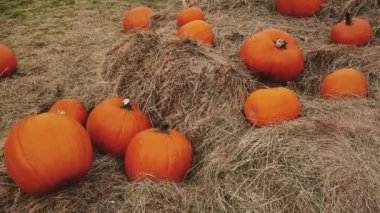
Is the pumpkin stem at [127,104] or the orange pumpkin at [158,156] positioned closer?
the orange pumpkin at [158,156]

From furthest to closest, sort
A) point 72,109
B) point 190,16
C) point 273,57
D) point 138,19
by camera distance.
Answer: point 138,19 < point 190,16 < point 273,57 < point 72,109

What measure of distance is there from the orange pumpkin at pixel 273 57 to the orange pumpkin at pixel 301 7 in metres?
1.74

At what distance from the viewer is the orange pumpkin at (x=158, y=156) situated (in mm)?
3502

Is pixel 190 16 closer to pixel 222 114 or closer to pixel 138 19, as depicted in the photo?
pixel 138 19

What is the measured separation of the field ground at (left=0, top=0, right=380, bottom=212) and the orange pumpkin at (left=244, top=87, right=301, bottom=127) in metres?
0.11

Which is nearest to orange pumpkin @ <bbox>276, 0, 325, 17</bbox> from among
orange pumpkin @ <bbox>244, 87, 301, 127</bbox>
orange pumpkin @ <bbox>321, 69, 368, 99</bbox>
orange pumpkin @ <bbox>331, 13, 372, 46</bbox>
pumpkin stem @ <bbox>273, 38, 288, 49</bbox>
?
Answer: orange pumpkin @ <bbox>331, 13, 372, 46</bbox>

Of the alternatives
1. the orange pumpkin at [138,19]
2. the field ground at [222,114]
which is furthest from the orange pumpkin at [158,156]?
the orange pumpkin at [138,19]

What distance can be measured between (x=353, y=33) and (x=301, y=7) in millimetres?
1058

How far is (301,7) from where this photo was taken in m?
6.22

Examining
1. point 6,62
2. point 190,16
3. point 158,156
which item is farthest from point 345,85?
point 6,62

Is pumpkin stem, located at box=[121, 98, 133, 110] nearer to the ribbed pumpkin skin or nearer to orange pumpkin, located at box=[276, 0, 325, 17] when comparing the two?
the ribbed pumpkin skin

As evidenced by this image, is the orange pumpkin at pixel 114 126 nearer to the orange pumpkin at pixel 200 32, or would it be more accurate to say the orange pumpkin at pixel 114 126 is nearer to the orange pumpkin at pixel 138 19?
the orange pumpkin at pixel 200 32

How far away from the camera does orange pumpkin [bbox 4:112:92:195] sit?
3.24 meters

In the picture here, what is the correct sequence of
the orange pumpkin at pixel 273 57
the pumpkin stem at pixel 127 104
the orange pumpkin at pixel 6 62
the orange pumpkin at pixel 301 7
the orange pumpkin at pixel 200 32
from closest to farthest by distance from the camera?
the pumpkin stem at pixel 127 104
the orange pumpkin at pixel 273 57
the orange pumpkin at pixel 200 32
the orange pumpkin at pixel 6 62
the orange pumpkin at pixel 301 7
